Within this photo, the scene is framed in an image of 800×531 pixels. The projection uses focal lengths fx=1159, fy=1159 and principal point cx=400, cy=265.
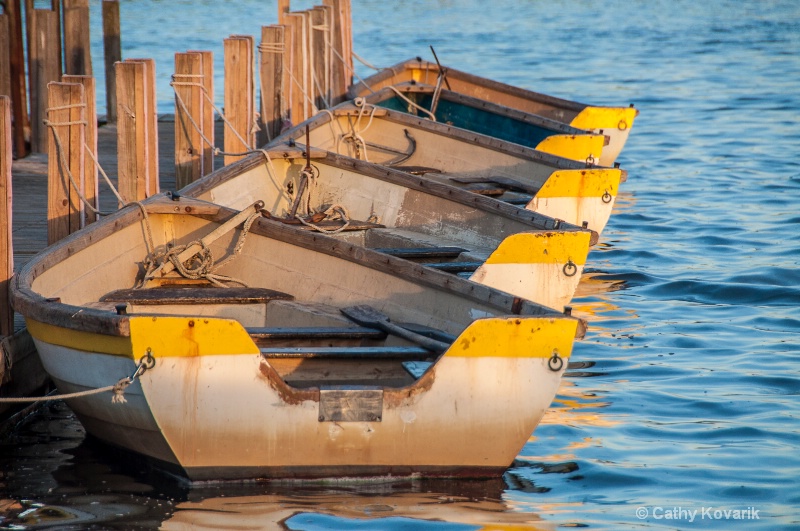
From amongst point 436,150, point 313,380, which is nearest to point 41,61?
point 436,150

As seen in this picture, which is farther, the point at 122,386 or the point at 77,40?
the point at 77,40

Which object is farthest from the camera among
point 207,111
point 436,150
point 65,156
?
point 436,150

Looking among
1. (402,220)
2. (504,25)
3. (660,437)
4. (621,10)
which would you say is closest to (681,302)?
(402,220)

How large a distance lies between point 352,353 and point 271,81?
20.0ft

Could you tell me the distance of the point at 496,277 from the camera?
747 centimetres

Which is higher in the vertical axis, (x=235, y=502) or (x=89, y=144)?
(x=89, y=144)

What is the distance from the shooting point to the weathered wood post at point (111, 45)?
14578mm

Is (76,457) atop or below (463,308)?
below

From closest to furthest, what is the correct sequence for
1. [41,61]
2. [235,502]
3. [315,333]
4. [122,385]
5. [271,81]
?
1. [122,385]
2. [235,502]
3. [315,333]
4. [271,81]
5. [41,61]

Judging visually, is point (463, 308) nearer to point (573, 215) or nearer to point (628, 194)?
point (573, 215)

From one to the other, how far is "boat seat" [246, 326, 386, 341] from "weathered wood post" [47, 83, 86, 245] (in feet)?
5.82

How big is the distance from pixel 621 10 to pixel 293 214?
119 ft

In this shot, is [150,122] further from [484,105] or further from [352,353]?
[484,105]

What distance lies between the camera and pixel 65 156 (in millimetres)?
7285
